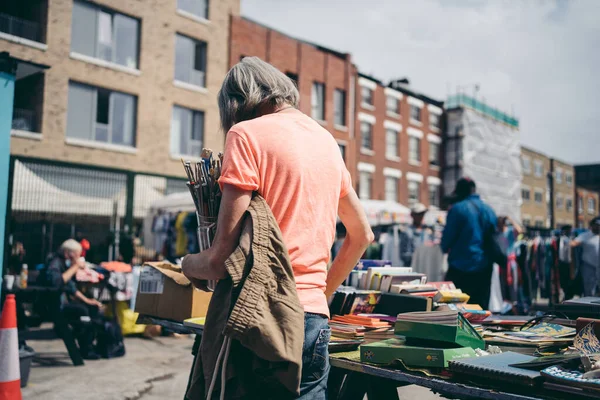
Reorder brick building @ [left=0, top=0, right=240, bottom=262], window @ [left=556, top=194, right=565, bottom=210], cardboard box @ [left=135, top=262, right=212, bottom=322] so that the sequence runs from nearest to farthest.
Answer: cardboard box @ [left=135, top=262, right=212, bottom=322], brick building @ [left=0, top=0, right=240, bottom=262], window @ [left=556, top=194, right=565, bottom=210]

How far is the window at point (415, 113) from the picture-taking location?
35594 millimetres

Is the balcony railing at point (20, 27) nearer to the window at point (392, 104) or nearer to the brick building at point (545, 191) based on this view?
the window at point (392, 104)

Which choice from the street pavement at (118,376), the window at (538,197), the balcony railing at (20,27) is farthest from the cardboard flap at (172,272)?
the window at (538,197)

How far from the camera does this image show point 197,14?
21938mm

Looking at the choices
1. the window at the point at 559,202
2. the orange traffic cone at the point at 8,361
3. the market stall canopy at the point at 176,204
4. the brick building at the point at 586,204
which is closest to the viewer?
the orange traffic cone at the point at 8,361

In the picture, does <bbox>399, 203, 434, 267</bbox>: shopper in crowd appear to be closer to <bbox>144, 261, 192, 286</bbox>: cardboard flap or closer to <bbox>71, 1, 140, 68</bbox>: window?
<bbox>144, 261, 192, 286</bbox>: cardboard flap

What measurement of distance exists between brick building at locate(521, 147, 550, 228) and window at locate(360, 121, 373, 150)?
2271 cm

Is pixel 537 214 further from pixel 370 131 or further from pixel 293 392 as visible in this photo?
pixel 293 392

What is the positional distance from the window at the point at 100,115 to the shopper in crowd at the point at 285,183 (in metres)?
18.0

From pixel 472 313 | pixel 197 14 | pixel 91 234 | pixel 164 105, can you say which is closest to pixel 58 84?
pixel 164 105

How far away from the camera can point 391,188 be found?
1318 inches

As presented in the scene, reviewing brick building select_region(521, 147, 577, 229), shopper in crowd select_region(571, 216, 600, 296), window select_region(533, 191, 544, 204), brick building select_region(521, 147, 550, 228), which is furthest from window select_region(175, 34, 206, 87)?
window select_region(533, 191, 544, 204)

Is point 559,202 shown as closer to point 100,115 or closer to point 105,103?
point 105,103

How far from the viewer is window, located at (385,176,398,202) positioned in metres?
33.0
